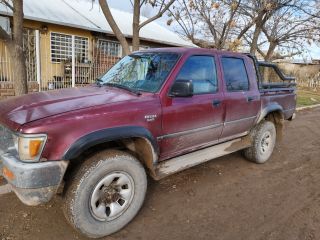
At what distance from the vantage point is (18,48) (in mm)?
5945

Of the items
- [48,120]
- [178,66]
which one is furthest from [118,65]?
[48,120]

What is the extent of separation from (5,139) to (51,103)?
1.90 feet

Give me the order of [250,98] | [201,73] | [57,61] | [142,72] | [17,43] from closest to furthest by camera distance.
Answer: [142,72]
[201,73]
[250,98]
[17,43]
[57,61]

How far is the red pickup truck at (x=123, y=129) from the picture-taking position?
2.72m

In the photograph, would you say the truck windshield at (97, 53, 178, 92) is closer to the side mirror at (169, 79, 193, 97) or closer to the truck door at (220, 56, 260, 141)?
the side mirror at (169, 79, 193, 97)

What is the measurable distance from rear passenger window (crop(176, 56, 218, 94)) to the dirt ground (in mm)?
1453

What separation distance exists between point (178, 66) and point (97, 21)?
38.3 feet

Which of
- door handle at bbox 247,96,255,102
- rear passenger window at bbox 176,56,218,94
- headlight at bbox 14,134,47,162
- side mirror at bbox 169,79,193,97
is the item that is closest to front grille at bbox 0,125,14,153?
headlight at bbox 14,134,47,162

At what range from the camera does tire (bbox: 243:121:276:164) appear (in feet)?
17.3

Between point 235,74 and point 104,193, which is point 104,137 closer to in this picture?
point 104,193

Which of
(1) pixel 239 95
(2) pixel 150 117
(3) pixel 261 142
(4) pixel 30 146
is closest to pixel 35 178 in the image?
(4) pixel 30 146

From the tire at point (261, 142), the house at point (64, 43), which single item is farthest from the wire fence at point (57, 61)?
the tire at point (261, 142)

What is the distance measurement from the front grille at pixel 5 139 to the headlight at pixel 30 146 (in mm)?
305

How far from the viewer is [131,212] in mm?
3336
